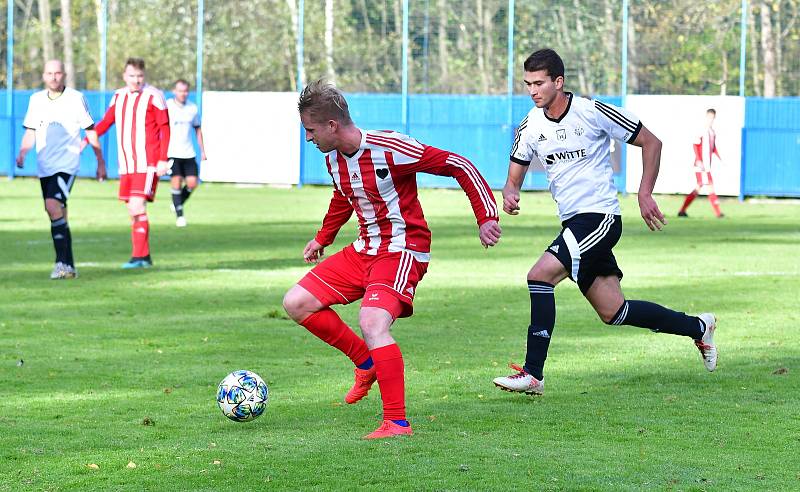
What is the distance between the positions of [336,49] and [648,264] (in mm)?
23173

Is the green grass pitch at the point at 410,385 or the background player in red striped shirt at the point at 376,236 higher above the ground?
the background player in red striped shirt at the point at 376,236

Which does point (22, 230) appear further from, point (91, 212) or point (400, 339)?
point (400, 339)

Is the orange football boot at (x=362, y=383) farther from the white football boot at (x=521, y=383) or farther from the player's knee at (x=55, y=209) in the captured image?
the player's knee at (x=55, y=209)

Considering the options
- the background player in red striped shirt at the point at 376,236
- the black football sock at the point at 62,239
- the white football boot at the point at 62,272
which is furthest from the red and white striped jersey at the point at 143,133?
the background player in red striped shirt at the point at 376,236

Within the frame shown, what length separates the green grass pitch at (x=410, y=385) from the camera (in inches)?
250

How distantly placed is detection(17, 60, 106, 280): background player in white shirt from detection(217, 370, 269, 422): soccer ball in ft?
26.1

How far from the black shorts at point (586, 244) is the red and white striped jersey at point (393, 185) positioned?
3.66ft

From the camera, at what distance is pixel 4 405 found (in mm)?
8062

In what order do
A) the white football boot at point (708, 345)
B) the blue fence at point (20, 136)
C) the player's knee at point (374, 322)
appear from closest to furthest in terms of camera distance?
the player's knee at point (374, 322) < the white football boot at point (708, 345) < the blue fence at point (20, 136)

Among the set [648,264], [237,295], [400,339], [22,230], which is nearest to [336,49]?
[22,230]

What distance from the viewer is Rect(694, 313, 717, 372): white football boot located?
352 inches

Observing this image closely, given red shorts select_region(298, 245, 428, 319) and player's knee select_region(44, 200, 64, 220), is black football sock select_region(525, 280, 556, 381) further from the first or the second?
player's knee select_region(44, 200, 64, 220)

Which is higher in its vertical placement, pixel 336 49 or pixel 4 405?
pixel 336 49

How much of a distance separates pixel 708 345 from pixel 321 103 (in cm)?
319
